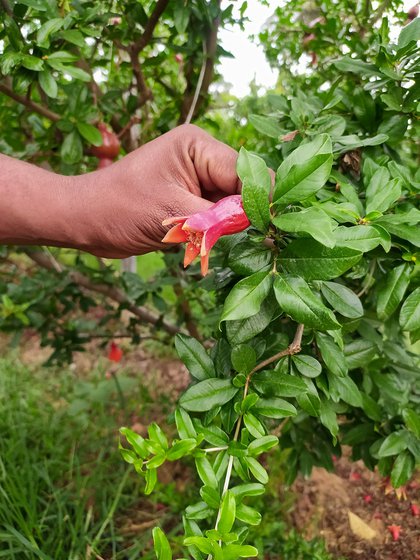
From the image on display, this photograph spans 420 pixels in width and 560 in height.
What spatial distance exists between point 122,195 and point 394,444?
0.83 metres

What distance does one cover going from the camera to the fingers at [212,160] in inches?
35.6

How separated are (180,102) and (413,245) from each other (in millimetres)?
1273

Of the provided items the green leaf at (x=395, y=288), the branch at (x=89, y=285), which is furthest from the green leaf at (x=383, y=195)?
the branch at (x=89, y=285)

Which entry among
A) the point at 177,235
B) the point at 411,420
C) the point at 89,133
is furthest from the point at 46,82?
the point at 411,420

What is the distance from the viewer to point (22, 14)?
122 cm

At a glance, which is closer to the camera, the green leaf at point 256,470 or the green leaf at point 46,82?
the green leaf at point 256,470

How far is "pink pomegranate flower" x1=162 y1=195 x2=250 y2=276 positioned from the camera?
0.72 m

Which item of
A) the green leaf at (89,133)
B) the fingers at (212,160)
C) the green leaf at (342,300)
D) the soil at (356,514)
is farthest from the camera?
the soil at (356,514)

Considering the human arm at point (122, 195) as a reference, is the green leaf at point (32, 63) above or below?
above

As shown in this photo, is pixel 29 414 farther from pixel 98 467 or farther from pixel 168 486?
pixel 168 486

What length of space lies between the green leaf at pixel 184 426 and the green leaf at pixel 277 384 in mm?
123

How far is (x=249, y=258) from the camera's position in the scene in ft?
2.30

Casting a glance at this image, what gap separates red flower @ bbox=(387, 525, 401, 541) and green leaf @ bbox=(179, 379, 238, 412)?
56.6 inches

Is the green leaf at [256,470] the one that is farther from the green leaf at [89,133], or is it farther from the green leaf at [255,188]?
the green leaf at [89,133]
